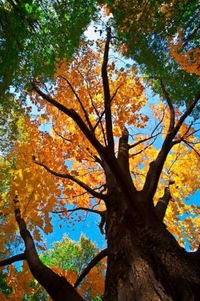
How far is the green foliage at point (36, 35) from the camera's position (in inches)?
171

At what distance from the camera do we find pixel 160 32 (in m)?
5.52

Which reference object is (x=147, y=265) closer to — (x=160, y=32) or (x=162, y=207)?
(x=162, y=207)

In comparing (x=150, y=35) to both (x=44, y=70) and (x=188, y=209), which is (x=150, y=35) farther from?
(x=188, y=209)

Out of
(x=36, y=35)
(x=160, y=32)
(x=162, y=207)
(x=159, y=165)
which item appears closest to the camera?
(x=159, y=165)

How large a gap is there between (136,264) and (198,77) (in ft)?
18.2

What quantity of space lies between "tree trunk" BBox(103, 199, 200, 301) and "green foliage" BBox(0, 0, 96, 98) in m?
4.00

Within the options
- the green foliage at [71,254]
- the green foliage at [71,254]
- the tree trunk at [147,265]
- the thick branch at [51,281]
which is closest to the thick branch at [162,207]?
the tree trunk at [147,265]

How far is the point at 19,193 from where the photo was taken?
3738 mm

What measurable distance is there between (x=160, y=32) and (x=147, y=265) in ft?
17.9

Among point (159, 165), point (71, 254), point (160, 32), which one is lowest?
point (159, 165)

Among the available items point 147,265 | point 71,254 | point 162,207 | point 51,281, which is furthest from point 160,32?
point 71,254

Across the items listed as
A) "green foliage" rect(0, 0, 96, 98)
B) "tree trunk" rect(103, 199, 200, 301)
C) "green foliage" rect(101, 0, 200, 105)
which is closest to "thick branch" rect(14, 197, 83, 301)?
"tree trunk" rect(103, 199, 200, 301)

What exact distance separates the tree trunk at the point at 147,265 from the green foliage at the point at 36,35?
400 centimetres

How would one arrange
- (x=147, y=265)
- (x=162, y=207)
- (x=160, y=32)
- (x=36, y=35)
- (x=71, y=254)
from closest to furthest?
(x=147, y=265), (x=162, y=207), (x=36, y=35), (x=160, y=32), (x=71, y=254)
